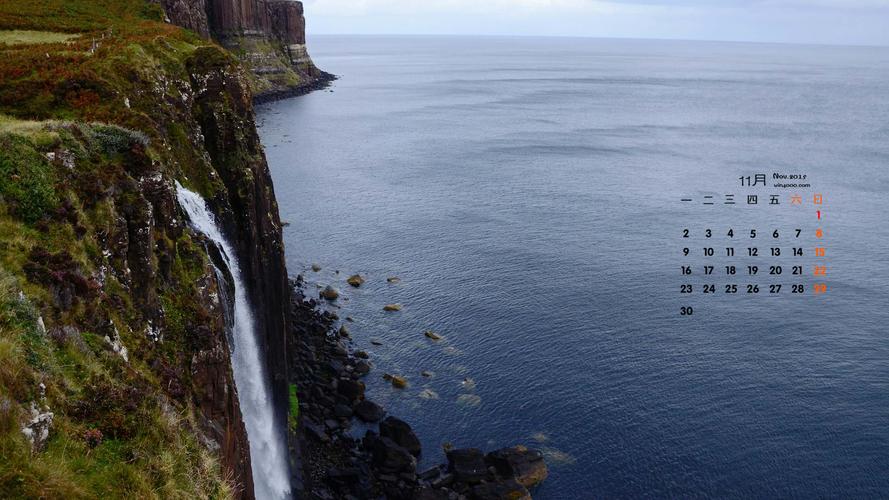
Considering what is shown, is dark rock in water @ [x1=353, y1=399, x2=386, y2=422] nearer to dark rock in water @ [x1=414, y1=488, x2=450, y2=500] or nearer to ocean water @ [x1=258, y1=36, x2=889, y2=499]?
ocean water @ [x1=258, y1=36, x2=889, y2=499]

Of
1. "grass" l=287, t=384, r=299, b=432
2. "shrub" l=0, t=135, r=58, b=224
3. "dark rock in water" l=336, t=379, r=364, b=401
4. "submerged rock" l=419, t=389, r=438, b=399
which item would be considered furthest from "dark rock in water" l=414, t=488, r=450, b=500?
"shrub" l=0, t=135, r=58, b=224

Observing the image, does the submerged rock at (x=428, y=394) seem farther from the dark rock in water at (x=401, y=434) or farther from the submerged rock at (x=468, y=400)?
the dark rock in water at (x=401, y=434)

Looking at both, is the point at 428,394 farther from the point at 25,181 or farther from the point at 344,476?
the point at 25,181

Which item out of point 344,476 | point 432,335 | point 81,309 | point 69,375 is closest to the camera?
point 69,375

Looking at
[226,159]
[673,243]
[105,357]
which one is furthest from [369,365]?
[673,243]

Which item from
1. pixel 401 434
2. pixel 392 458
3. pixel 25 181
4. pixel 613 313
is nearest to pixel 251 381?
pixel 392 458

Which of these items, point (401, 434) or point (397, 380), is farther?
point (397, 380)

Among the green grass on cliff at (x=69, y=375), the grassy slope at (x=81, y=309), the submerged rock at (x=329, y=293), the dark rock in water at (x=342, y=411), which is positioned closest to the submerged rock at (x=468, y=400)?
the dark rock in water at (x=342, y=411)
